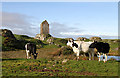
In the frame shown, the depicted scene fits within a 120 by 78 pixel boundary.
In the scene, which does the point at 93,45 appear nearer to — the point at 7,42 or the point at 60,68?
the point at 60,68

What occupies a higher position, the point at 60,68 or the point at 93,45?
the point at 93,45

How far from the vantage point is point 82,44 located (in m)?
26.2

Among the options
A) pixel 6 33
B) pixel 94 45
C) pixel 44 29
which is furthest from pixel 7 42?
pixel 94 45

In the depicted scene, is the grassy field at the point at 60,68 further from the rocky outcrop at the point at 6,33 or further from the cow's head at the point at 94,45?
the rocky outcrop at the point at 6,33

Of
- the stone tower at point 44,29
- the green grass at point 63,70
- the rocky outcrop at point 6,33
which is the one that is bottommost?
the green grass at point 63,70

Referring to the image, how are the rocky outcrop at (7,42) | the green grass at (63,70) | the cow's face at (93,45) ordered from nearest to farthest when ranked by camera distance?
1. the green grass at (63,70)
2. the cow's face at (93,45)
3. the rocky outcrop at (7,42)

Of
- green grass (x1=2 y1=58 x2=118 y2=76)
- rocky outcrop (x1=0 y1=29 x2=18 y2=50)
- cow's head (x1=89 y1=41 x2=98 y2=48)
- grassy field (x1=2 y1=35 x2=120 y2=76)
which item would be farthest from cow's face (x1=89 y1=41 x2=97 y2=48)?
rocky outcrop (x1=0 y1=29 x2=18 y2=50)

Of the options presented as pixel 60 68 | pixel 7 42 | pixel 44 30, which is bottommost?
pixel 60 68

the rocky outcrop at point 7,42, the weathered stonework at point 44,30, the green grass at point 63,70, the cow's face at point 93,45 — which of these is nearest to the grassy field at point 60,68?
the green grass at point 63,70

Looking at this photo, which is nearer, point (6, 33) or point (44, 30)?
point (6, 33)

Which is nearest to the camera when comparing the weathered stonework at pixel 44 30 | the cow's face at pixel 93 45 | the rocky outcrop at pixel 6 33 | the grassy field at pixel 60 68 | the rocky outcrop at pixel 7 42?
the grassy field at pixel 60 68

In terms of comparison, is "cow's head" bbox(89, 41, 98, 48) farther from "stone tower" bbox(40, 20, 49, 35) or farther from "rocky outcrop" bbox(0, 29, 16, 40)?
"stone tower" bbox(40, 20, 49, 35)

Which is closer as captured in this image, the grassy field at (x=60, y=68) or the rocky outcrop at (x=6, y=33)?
the grassy field at (x=60, y=68)

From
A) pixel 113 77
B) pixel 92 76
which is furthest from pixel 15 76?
pixel 113 77
